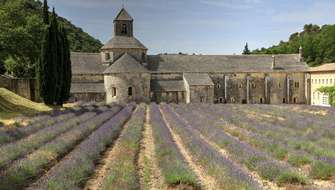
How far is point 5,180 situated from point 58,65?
976 inches

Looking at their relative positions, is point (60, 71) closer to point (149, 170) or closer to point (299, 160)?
point (149, 170)

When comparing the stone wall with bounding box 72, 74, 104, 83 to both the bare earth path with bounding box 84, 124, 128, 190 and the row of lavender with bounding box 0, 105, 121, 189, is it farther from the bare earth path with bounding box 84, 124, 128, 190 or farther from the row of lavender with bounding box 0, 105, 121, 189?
the bare earth path with bounding box 84, 124, 128, 190

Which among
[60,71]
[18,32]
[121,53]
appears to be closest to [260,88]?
[121,53]

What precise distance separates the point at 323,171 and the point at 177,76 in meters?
39.3

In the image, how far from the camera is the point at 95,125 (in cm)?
1817

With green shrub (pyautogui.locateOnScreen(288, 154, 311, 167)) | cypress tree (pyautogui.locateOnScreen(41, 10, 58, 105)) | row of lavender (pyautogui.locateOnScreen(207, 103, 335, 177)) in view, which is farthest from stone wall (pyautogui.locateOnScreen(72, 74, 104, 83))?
green shrub (pyautogui.locateOnScreen(288, 154, 311, 167))

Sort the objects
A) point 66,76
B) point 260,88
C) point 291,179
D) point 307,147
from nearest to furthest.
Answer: point 291,179
point 307,147
point 66,76
point 260,88

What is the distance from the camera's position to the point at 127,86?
42.9m

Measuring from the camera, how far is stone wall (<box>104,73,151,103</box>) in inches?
1687

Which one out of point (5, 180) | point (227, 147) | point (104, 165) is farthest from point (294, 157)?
point (5, 180)

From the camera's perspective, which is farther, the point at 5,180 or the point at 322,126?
the point at 322,126

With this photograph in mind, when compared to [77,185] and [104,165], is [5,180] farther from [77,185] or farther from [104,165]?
[104,165]

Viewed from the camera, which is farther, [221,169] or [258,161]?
[258,161]

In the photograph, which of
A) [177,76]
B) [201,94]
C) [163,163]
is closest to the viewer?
[163,163]
